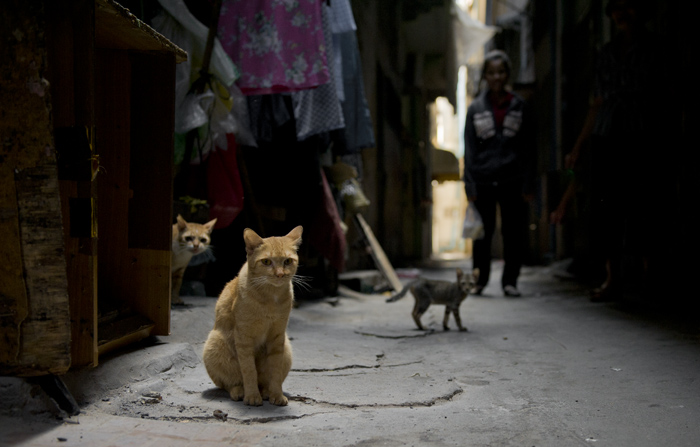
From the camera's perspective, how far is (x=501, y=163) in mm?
5793

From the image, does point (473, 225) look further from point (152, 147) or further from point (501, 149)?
point (152, 147)

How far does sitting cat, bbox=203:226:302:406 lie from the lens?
2176 mm

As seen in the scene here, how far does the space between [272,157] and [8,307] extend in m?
3.05

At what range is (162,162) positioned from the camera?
263 cm

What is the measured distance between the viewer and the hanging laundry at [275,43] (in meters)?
3.89

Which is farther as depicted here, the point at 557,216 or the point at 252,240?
the point at 557,216

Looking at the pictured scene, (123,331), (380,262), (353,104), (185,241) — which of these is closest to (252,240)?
(123,331)

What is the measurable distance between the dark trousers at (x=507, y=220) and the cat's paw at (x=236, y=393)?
4.21 meters

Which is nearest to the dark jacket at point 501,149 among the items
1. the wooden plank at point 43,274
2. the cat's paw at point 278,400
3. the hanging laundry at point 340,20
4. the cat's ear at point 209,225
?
the hanging laundry at point 340,20

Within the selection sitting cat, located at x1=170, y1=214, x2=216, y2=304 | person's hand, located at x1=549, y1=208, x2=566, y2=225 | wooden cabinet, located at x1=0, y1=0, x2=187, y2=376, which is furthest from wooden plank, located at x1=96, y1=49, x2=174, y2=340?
person's hand, located at x1=549, y1=208, x2=566, y2=225

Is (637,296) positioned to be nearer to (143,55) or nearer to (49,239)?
(143,55)

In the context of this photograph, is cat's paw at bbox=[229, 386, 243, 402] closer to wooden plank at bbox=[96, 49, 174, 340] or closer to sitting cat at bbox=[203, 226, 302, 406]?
sitting cat at bbox=[203, 226, 302, 406]

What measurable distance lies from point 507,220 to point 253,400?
4.35 m

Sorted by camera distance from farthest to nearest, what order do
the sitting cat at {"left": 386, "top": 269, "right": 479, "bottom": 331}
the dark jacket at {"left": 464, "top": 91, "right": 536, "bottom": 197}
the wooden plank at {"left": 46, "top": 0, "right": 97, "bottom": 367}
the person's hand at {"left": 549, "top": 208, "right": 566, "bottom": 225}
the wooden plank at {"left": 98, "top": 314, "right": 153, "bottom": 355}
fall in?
1. the person's hand at {"left": 549, "top": 208, "right": 566, "bottom": 225}
2. the dark jacket at {"left": 464, "top": 91, "right": 536, "bottom": 197}
3. the sitting cat at {"left": 386, "top": 269, "right": 479, "bottom": 331}
4. the wooden plank at {"left": 98, "top": 314, "right": 153, "bottom": 355}
5. the wooden plank at {"left": 46, "top": 0, "right": 97, "bottom": 367}
